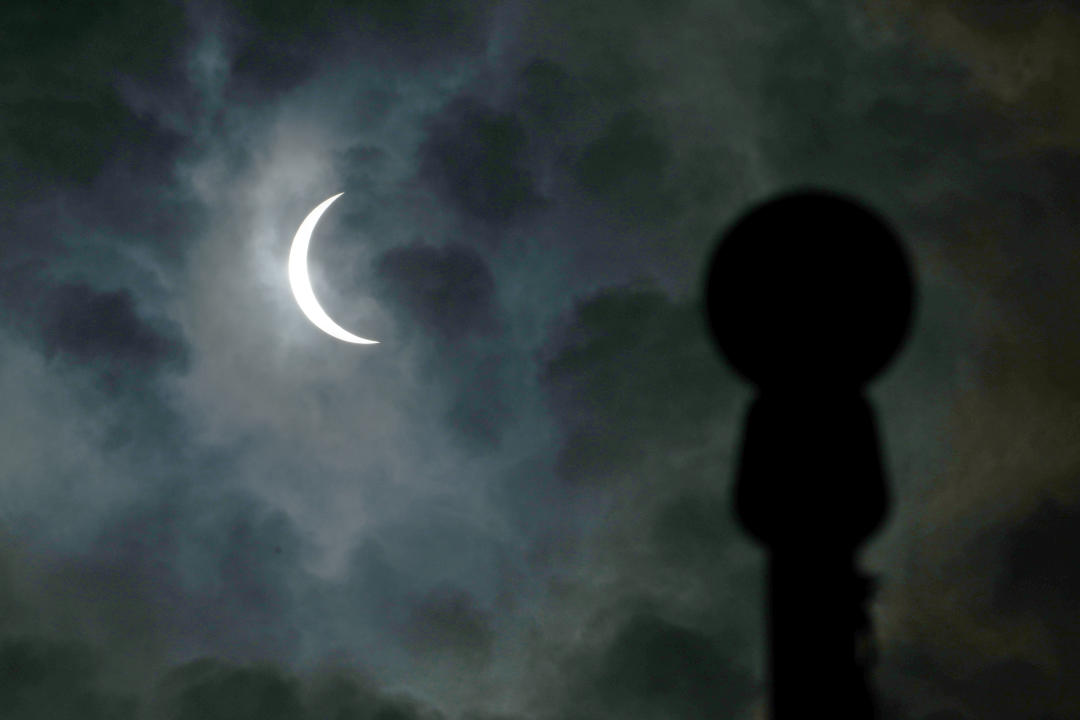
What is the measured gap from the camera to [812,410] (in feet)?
33.6

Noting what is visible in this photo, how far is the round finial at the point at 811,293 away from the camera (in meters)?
10.7

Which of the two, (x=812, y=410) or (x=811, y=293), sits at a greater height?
(x=811, y=293)

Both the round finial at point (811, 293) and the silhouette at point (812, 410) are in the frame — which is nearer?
the silhouette at point (812, 410)

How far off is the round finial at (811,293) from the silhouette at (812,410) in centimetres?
2

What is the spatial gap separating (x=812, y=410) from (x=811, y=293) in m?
1.68

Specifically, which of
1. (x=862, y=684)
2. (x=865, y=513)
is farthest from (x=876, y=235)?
(x=862, y=684)

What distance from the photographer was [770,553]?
1023 centimetres

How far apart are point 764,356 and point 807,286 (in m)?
1.12

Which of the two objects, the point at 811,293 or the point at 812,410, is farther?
the point at 811,293

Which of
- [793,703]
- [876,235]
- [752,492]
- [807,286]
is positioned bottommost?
[793,703]

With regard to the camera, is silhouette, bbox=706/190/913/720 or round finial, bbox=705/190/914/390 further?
round finial, bbox=705/190/914/390

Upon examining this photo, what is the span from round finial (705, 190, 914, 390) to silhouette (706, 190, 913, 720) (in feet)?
0.05

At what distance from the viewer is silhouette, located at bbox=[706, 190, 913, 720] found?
957 cm

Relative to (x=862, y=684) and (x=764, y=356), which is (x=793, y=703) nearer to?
(x=862, y=684)
